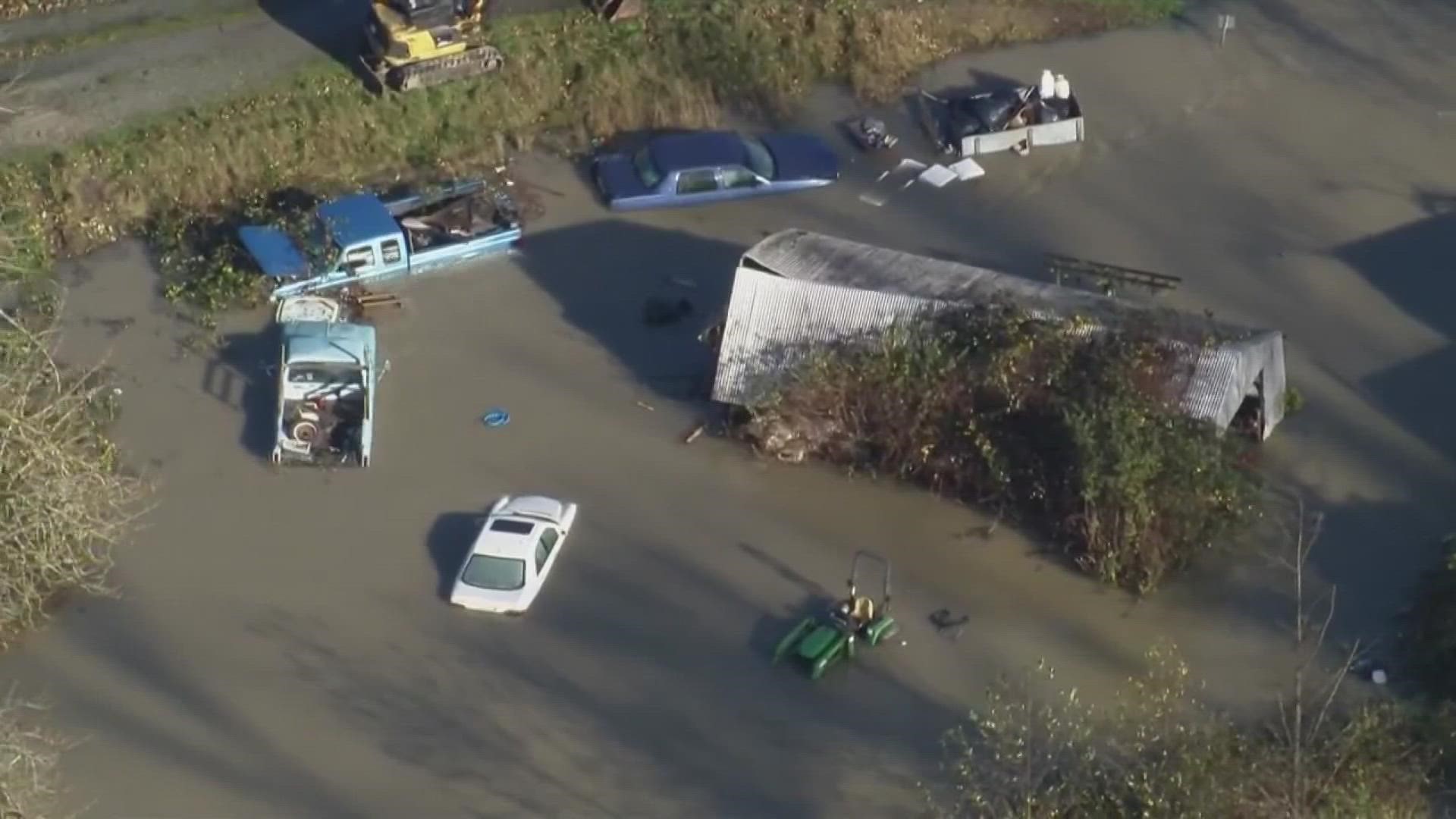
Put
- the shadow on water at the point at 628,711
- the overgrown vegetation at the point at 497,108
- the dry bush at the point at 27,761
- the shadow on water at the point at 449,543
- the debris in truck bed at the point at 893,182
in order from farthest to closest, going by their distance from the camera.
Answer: the debris in truck bed at the point at 893,182 < the overgrown vegetation at the point at 497,108 < the shadow on water at the point at 449,543 < the shadow on water at the point at 628,711 < the dry bush at the point at 27,761

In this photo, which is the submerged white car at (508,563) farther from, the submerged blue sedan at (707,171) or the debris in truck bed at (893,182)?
the debris in truck bed at (893,182)

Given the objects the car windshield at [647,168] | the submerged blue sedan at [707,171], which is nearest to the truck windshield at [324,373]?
the submerged blue sedan at [707,171]

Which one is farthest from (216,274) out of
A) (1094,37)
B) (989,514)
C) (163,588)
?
(1094,37)

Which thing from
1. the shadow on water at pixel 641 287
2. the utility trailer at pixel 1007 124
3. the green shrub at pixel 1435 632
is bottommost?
the green shrub at pixel 1435 632

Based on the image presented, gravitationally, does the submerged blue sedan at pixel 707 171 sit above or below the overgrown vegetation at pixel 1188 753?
above

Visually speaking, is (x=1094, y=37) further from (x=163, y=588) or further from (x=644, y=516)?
(x=163, y=588)
